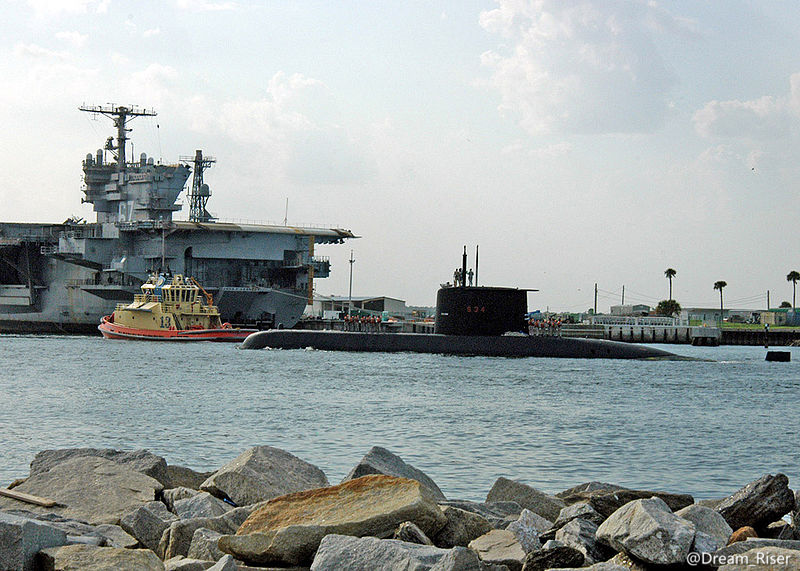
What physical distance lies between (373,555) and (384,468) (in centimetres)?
322

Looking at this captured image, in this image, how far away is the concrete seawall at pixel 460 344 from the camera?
127 feet

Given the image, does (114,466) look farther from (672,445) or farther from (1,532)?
(672,445)

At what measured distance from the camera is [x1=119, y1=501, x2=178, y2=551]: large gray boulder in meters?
7.62

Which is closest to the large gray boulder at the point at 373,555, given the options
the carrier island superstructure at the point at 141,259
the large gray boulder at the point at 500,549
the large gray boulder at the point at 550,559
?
the large gray boulder at the point at 500,549

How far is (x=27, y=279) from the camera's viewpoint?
6800 centimetres

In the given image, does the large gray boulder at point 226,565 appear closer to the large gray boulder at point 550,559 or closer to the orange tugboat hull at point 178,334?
the large gray boulder at point 550,559

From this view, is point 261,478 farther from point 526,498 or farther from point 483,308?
point 483,308

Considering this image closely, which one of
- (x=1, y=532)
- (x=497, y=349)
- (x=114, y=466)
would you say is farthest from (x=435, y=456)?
(x=497, y=349)

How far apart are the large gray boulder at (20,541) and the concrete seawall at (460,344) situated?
3248 cm

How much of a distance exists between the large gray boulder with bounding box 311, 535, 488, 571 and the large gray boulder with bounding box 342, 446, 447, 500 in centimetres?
260

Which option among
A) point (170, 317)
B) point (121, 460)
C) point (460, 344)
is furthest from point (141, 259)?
point (121, 460)

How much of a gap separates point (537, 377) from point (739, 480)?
17.8 metres

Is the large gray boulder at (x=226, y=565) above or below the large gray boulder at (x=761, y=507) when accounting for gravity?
below

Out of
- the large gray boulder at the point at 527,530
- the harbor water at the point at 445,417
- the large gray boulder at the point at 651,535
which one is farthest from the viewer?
the harbor water at the point at 445,417
